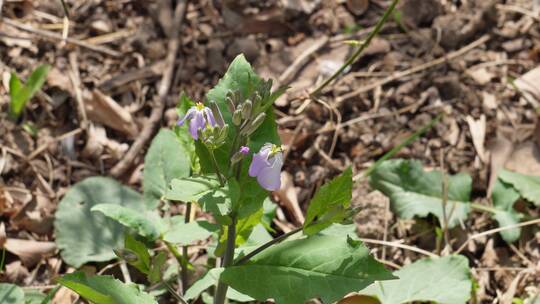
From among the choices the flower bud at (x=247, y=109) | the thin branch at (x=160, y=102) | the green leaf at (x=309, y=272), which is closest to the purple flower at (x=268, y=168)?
the flower bud at (x=247, y=109)

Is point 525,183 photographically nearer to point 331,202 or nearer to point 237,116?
point 331,202

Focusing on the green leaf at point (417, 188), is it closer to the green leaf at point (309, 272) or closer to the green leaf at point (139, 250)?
the green leaf at point (309, 272)

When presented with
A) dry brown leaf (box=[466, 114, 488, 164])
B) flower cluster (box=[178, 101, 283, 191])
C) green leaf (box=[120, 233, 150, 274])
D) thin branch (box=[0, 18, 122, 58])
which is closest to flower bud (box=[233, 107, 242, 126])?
flower cluster (box=[178, 101, 283, 191])

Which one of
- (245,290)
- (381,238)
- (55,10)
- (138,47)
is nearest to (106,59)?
(138,47)

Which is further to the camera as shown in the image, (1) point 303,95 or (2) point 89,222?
(1) point 303,95

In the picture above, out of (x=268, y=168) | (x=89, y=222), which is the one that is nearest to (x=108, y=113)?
(x=89, y=222)

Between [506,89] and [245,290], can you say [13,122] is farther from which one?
[506,89]
